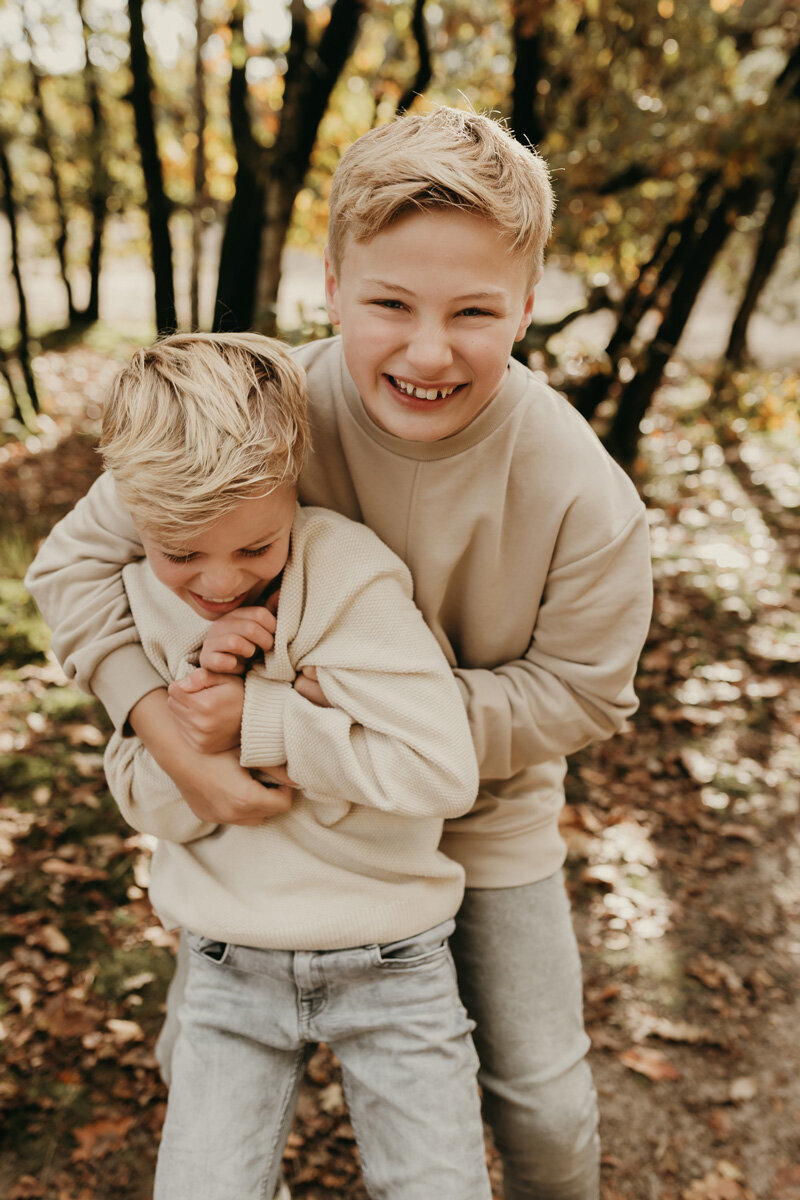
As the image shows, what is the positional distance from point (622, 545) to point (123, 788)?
1278 millimetres

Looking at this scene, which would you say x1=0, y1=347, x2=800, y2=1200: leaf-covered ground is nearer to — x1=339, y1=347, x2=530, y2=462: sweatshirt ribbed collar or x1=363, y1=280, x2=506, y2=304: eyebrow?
x1=339, y1=347, x2=530, y2=462: sweatshirt ribbed collar

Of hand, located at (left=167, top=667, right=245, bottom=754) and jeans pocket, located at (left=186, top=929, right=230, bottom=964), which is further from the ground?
hand, located at (left=167, top=667, right=245, bottom=754)

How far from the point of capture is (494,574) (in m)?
2.01

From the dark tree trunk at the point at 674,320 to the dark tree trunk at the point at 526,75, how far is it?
1.70 metres

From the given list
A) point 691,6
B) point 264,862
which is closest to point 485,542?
point 264,862

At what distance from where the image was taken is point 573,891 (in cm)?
375

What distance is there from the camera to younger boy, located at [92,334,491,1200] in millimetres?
1659

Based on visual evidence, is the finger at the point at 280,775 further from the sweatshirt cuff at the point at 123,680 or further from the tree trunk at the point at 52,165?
the tree trunk at the point at 52,165

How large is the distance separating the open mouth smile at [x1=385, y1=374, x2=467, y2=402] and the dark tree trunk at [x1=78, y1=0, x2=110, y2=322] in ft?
39.6

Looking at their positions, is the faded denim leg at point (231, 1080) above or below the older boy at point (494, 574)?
below

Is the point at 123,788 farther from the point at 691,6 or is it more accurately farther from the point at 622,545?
the point at 691,6

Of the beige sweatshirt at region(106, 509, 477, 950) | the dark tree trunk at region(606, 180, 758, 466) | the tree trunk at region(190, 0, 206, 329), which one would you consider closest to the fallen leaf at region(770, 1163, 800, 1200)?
the beige sweatshirt at region(106, 509, 477, 950)

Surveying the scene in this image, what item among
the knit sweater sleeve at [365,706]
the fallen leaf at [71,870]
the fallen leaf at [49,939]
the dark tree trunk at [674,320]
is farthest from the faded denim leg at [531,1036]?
the dark tree trunk at [674,320]

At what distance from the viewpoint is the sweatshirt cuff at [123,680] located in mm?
1948
